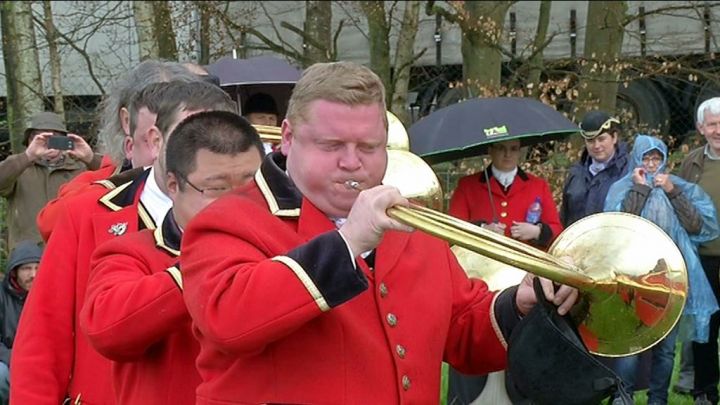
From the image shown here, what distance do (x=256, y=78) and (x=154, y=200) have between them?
3.52 m

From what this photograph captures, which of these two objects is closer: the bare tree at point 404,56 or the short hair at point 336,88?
the short hair at point 336,88

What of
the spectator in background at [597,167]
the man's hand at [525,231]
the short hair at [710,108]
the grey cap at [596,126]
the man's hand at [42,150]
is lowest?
the man's hand at [525,231]

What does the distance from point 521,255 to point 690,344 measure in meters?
5.67

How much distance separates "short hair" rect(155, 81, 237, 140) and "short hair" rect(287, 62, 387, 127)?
33.8 inches

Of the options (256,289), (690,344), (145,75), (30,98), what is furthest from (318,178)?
(30,98)

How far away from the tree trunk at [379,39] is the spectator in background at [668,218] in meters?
6.18

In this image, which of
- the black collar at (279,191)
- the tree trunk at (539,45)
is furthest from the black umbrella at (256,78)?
the tree trunk at (539,45)

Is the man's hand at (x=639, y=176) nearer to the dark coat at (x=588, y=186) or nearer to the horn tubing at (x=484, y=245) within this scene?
the dark coat at (x=588, y=186)

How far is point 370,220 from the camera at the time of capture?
2322 mm

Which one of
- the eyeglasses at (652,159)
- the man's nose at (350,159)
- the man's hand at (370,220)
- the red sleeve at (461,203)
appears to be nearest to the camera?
the man's hand at (370,220)

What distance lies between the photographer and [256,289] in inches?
92.0

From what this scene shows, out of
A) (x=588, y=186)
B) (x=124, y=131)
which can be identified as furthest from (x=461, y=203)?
(x=124, y=131)

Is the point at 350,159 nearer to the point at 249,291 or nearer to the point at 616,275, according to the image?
the point at 249,291

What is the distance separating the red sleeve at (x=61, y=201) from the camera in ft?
12.1
